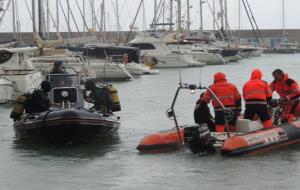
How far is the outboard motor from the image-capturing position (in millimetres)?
13812

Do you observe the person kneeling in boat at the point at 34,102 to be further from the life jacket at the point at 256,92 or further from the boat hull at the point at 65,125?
the life jacket at the point at 256,92

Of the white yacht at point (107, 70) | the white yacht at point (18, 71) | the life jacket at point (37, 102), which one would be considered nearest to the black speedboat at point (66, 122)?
the life jacket at point (37, 102)

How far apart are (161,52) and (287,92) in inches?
1714

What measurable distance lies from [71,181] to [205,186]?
7.30 ft

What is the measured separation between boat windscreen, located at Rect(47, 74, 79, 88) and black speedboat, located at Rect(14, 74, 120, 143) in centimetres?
29

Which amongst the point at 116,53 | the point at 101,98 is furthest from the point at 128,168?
the point at 116,53

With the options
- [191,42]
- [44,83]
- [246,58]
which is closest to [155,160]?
[44,83]

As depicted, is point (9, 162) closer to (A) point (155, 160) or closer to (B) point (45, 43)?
(A) point (155, 160)

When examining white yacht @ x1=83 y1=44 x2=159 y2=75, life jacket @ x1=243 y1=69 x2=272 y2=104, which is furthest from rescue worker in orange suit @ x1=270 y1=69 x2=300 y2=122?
white yacht @ x1=83 y1=44 x2=159 y2=75

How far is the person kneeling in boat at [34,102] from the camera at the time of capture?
650 inches

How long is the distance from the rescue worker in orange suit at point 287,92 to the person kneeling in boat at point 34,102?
5.01 m

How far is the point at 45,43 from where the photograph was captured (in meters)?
41.8

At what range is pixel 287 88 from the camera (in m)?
15.7

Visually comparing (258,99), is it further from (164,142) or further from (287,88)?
(164,142)
